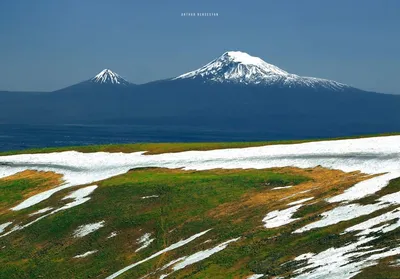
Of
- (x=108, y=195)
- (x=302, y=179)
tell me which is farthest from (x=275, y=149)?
(x=108, y=195)

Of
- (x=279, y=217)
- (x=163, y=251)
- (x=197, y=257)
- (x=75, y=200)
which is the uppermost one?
(x=75, y=200)

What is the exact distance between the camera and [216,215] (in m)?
57.1

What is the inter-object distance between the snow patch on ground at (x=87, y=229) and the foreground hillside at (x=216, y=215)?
0.24m

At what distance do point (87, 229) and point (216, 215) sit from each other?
563 inches

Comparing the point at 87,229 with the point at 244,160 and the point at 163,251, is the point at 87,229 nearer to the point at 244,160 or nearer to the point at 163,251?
the point at 163,251

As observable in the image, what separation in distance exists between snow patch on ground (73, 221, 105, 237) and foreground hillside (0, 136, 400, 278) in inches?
9.6

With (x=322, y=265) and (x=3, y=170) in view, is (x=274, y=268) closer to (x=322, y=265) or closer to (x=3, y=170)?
(x=322, y=265)

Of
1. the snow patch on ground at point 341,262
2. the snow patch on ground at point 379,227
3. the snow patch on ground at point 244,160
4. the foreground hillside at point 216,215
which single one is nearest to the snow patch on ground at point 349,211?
the foreground hillside at point 216,215

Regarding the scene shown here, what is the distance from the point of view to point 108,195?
234 feet

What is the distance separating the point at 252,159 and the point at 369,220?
139 feet

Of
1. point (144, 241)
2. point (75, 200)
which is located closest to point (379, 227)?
point (144, 241)

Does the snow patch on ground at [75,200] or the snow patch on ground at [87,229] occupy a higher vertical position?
the snow patch on ground at [75,200]

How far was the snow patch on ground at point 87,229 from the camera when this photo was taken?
59.9 metres

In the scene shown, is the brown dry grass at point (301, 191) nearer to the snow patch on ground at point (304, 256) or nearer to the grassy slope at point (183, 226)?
the grassy slope at point (183, 226)
